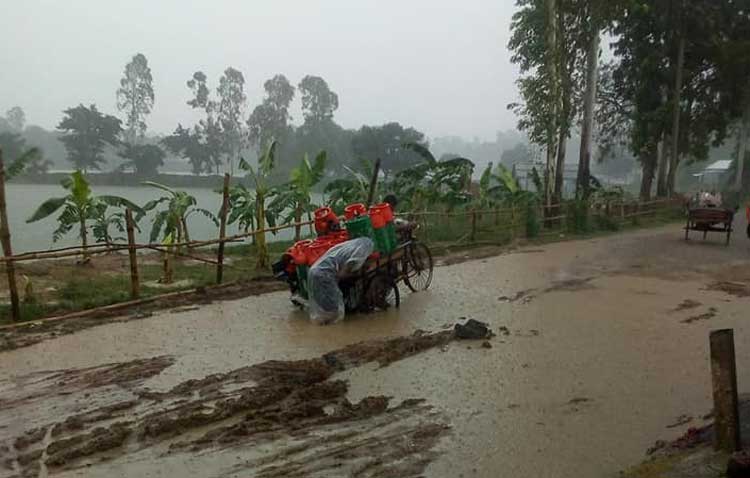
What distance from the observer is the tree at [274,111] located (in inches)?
1724

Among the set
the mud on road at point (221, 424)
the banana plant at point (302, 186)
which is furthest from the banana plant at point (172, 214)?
the mud on road at point (221, 424)

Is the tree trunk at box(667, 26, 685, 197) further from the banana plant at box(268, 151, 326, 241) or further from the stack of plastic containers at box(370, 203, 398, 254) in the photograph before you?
the stack of plastic containers at box(370, 203, 398, 254)

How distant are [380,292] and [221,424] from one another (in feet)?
13.6

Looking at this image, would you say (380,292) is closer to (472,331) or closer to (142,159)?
(472,331)

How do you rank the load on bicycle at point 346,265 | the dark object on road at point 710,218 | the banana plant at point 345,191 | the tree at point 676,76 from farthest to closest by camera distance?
the tree at point 676,76, the banana plant at point 345,191, the dark object on road at point 710,218, the load on bicycle at point 346,265

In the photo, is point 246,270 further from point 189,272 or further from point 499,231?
point 499,231

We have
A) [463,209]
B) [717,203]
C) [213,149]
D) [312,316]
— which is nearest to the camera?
[312,316]

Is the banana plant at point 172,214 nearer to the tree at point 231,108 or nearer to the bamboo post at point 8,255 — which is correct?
the bamboo post at point 8,255

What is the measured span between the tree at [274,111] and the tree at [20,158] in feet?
47.0

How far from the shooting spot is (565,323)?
26.9ft

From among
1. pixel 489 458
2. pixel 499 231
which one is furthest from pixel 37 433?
pixel 499 231

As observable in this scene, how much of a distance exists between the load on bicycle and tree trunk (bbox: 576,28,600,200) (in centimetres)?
1335

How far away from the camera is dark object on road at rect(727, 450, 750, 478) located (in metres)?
3.22

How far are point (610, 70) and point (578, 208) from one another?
14.2m
